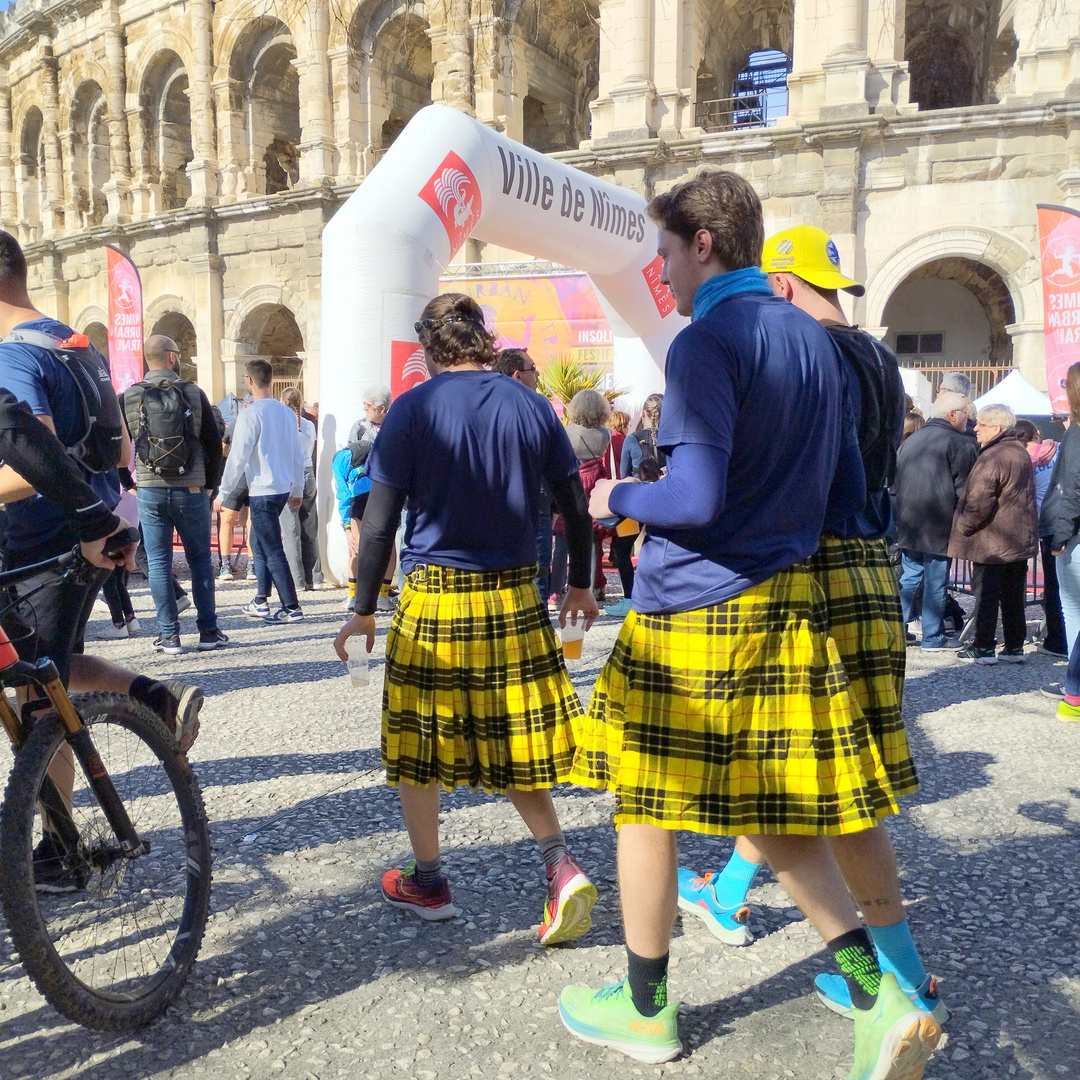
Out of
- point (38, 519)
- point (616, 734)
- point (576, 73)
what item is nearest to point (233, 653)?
point (38, 519)

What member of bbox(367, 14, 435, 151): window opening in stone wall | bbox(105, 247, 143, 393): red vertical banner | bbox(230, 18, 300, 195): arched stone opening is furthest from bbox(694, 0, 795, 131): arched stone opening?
bbox(105, 247, 143, 393): red vertical banner

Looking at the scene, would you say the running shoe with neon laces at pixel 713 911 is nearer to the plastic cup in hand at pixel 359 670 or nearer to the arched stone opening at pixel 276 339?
the plastic cup in hand at pixel 359 670

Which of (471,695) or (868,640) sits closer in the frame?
(868,640)

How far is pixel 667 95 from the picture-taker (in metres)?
17.3

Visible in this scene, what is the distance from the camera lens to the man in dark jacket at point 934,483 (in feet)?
21.7

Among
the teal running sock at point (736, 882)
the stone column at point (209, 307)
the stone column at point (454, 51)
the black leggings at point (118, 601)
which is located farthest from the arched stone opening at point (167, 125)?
the teal running sock at point (736, 882)

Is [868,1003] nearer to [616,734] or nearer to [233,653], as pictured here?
[616,734]

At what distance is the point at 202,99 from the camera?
22.6 meters

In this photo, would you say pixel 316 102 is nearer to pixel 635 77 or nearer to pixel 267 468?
pixel 635 77

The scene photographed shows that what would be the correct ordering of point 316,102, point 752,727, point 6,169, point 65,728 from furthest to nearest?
point 6,169, point 316,102, point 65,728, point 752,727

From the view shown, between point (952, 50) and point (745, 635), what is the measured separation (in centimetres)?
2467

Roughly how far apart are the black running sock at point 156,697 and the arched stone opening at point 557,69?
1917 centimetres

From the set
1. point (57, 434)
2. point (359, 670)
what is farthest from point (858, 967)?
point (57, 434)

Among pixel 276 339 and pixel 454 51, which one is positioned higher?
pixel 454 51
